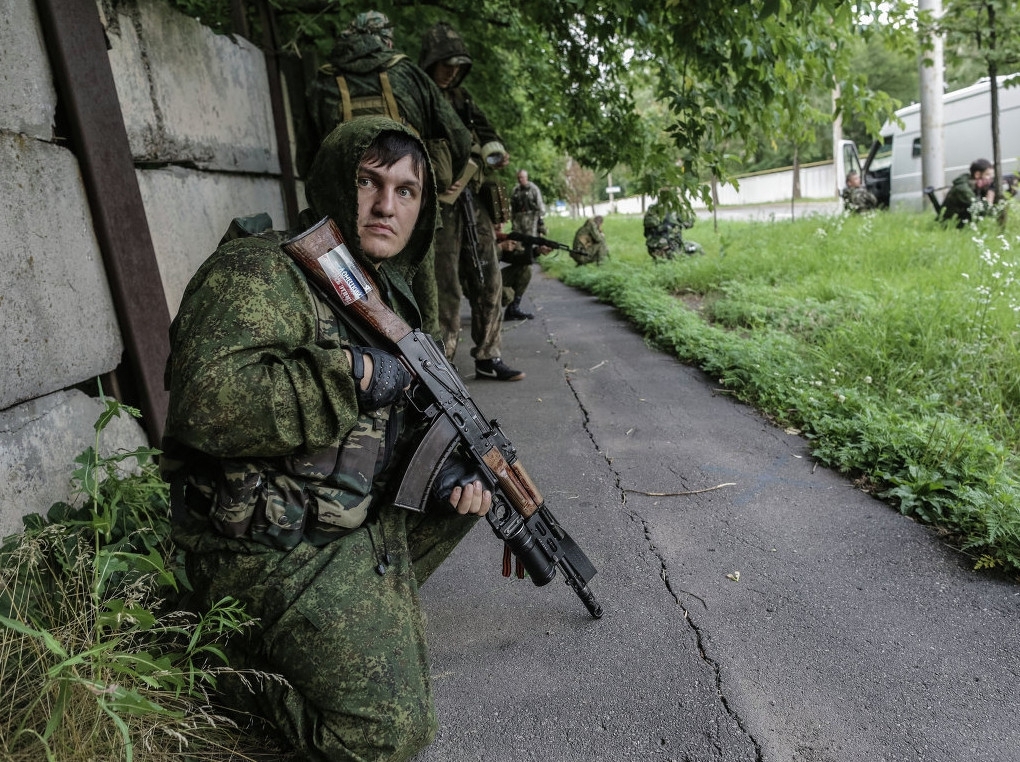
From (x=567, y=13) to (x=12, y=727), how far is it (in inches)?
180

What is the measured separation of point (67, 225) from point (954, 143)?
14.8 metres

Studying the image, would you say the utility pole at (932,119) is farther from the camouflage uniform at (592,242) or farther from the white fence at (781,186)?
the white fence at (781,186)

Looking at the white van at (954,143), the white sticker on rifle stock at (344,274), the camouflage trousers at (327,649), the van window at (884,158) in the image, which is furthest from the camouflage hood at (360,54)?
the van window at (884,158)

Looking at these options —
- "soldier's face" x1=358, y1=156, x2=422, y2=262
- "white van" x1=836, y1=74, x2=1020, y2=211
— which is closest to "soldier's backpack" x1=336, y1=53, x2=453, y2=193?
"soldier's face" x1=358, y1=156, x2=422, y2=262

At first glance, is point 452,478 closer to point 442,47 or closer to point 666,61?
point 442,47

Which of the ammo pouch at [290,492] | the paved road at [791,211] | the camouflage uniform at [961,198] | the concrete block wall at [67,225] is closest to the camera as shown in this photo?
the ammo pouch at [290,492]

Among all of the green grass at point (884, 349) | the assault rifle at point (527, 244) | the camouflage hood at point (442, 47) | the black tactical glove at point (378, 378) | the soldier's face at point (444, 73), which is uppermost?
the camouflage hood at point (442, 47)

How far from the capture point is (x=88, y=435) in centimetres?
236

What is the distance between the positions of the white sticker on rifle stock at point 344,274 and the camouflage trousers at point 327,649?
0.62m

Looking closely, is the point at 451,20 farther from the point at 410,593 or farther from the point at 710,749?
the point at 710,749

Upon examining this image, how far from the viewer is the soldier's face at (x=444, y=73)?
13.7 feet

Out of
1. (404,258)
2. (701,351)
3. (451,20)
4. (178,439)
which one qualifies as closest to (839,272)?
(701,351)

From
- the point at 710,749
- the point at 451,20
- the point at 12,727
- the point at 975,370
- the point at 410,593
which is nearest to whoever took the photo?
the point at 12,727

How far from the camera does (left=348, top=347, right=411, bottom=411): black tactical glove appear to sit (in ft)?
5.38
